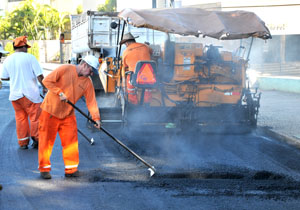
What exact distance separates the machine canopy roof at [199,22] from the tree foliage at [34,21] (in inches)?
1767

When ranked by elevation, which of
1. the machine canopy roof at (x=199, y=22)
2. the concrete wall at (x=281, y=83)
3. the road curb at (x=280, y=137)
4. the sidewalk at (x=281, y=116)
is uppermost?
the machine canopy roof at (x=199, y=22)

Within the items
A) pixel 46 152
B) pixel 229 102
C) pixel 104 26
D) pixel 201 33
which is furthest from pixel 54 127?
pixel 104 26

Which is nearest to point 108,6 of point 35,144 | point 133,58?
point 133,58

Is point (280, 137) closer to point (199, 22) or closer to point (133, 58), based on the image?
point (199, 22)

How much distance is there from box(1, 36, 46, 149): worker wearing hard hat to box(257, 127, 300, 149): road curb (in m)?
4.39

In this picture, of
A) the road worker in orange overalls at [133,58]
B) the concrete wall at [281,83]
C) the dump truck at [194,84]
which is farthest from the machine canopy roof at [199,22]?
the concrete wall at [281,83]

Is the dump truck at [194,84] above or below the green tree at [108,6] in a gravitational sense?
below

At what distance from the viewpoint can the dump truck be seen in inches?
320

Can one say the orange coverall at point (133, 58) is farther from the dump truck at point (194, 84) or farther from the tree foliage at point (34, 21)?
the tree foliage at point (34, 21)

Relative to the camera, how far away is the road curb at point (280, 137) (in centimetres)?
800

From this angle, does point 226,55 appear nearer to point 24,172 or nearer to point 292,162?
point 292,162

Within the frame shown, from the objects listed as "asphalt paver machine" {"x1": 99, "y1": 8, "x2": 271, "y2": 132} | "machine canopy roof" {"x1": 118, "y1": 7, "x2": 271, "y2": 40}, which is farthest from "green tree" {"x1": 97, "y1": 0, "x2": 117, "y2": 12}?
"machine canopy roof" {"x1": 118, "y1": 7, "x2": 271, "y2": 40}

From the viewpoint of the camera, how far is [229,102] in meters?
8.75

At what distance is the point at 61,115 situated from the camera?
558 centimetres
